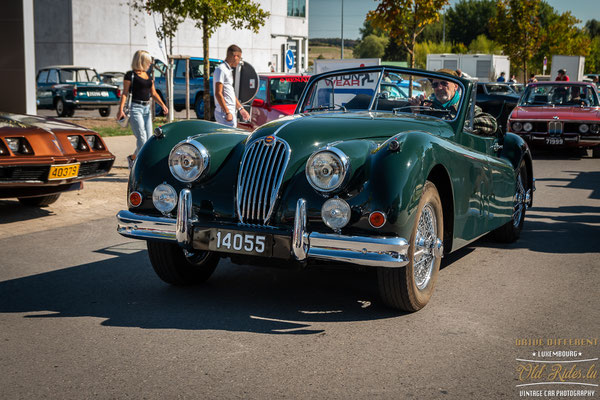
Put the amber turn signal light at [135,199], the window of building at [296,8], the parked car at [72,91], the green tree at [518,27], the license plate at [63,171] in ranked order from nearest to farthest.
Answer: the amber turn signal light at [135,199] → the license plate at [63,171] → the parked car at [72,91] → the green tree at [518,27] → the window of building at [296,8]

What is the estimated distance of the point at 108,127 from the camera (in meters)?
19.8

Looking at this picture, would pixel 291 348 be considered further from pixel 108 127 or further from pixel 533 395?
pixel 108 127

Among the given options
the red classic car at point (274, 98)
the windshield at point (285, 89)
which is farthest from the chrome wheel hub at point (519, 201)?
the windshield at point (285, 89)

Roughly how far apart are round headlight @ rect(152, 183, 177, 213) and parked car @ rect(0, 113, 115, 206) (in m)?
3.01

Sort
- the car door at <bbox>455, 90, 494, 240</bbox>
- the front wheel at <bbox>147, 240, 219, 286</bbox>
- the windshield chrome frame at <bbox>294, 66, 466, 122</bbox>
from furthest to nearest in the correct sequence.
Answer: the windshield chrome frame at <bbox>294, 66, 466, 122</bbox>, the car door at <bbox>455, 90, 494, 240</bbox>, the front wheel at <bbox>147, 240, 219, 286</bbox>

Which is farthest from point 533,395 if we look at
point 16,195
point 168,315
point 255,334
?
point 16,195

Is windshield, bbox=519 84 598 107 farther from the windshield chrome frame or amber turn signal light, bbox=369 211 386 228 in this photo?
amber turn signal light, bbox=369 211 386 228

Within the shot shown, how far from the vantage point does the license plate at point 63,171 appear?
24.6ft

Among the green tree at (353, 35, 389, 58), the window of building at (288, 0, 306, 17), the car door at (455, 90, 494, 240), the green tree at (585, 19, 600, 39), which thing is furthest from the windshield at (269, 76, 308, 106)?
the green tree at (585, 19, 600, 39)

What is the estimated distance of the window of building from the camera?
51.4 m

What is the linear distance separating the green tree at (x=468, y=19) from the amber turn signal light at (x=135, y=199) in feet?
303

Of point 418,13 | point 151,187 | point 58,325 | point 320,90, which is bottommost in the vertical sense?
point 58,325

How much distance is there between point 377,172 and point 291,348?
1152 mm

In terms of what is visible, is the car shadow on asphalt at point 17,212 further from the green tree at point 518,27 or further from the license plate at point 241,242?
the green tree at point 518,27
